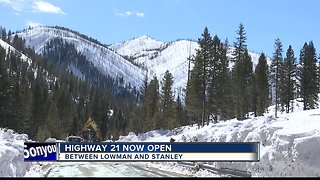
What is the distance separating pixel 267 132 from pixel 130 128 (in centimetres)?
8042

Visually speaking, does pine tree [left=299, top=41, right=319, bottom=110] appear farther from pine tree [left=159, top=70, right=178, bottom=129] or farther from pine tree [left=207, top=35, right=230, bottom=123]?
pine tree [left=159, top=70, right=178, bottom=129]

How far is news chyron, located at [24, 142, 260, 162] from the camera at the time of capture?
21.0 meters

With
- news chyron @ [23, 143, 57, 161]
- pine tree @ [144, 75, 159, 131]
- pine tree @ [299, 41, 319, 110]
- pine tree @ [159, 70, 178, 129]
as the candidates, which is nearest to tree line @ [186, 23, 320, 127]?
pine tree @ [299, 41, 319, 110]

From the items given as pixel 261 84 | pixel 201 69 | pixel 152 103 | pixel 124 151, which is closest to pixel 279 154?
pixel 124 151

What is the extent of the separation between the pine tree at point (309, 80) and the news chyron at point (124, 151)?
5111 centimetres

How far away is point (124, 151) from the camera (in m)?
21.2

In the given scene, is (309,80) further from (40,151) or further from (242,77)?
(40,151)

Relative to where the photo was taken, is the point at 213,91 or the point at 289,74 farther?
the point at 289,74

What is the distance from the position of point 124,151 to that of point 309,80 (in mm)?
55659

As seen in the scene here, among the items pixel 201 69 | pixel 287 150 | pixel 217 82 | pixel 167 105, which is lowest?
pixel 287 150

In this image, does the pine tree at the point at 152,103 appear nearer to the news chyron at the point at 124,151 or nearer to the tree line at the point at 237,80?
the tree line at the point at 237,80

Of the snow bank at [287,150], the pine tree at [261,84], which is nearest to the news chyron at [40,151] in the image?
the snow bank at [287,150]

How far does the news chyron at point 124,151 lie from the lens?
68.8 feet

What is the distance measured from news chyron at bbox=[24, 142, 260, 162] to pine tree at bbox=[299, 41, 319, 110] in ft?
168
